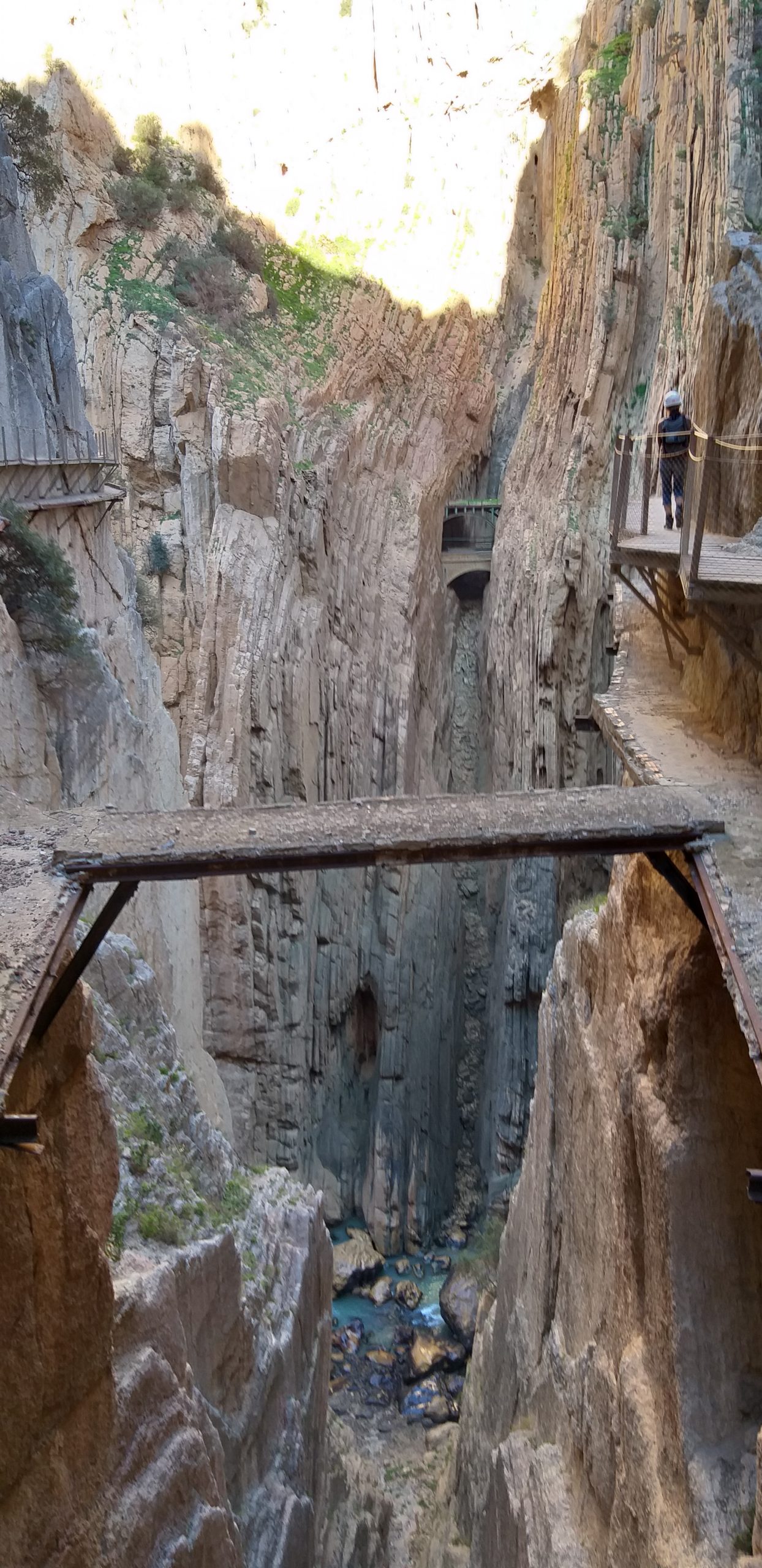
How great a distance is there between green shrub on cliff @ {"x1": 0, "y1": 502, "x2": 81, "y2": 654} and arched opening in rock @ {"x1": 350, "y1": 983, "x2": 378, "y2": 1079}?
1374 cm

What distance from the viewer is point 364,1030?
78.7ft

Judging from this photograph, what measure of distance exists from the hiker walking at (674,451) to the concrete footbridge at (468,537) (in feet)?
60.1

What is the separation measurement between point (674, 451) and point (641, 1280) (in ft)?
23.2

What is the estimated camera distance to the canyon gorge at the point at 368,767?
7.16 metres

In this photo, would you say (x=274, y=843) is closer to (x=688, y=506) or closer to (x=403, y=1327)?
(x=688, y=506)

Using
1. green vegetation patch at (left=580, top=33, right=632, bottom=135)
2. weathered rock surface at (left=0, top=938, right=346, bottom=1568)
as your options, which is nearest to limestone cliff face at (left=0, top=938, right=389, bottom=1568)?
weathered rock surface at (left=0, top=938, right=346, bottom=1568)

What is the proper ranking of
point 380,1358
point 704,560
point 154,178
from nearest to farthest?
point 704,560 → point 380,1358 → point 154,178

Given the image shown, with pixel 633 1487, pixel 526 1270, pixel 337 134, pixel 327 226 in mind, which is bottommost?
pixel 526 1270

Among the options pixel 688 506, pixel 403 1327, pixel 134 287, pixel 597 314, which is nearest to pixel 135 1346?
pixel 688 506

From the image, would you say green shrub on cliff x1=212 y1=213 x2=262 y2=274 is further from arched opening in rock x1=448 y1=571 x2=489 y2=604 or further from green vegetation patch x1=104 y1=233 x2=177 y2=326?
arched opening in rock x1=448 y1=571 x2=489 y2=604

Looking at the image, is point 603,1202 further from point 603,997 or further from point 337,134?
point 337,134

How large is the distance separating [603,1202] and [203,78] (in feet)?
96.2

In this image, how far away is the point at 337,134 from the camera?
28.6 metres

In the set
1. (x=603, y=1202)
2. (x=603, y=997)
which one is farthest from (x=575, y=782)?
(x=603, y=1202)
